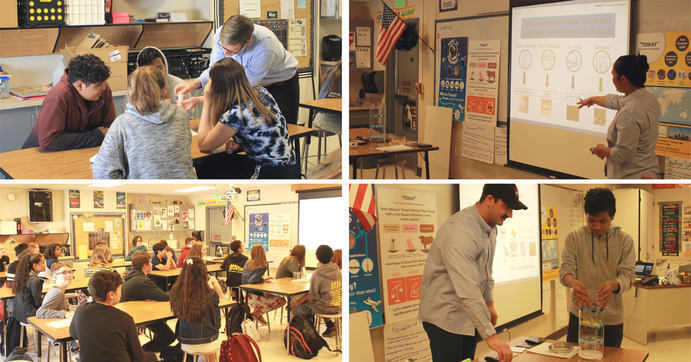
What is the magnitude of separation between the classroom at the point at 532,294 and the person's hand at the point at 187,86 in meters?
0.86

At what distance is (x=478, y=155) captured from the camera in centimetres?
520

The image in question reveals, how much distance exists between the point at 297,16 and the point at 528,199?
1459mm

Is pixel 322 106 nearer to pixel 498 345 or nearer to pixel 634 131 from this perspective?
pixel 498 345

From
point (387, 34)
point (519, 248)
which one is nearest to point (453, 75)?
point (387, 34)

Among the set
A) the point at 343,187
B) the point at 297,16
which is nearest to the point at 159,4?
the point at 297,16

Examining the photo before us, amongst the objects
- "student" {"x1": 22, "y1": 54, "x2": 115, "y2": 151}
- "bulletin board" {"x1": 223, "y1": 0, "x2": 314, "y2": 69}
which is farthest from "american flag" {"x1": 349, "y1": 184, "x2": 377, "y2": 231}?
"student" {"x1": 22, "y1": 54, "x2": 115, "y2": 151}

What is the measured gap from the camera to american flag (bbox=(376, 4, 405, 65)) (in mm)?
4492

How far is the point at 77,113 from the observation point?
2600 millimetres

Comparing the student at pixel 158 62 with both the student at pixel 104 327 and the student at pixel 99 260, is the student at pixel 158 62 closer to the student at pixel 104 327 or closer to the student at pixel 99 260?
the student at pixel 99 260

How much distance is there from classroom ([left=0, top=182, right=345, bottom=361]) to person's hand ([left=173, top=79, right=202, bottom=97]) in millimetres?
464

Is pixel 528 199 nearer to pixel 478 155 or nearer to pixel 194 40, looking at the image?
pixel 194 40

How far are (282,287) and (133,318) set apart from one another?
23.8 inches

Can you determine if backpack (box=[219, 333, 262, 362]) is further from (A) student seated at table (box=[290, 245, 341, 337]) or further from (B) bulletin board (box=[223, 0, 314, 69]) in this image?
(B) bulletin board (box=[223, 0, 314, 69])

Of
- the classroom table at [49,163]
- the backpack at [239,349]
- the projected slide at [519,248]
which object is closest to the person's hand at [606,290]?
the projected slide at [519,248]
